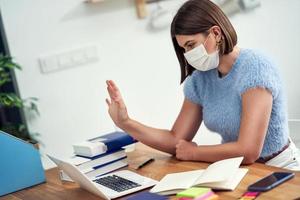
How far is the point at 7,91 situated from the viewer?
2.92 metres

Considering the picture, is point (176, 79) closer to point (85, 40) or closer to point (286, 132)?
point (85, 40)

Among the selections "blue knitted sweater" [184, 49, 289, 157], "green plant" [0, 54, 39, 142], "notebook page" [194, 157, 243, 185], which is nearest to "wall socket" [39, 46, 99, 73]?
"green plant" [0, 54, 39, 142]

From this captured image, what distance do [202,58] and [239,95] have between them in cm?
19

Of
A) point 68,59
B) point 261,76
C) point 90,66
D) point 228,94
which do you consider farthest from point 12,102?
point 261,76

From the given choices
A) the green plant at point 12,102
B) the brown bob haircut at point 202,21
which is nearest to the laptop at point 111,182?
the brown bob haircut at point 202,21

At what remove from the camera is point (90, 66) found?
3047 mm

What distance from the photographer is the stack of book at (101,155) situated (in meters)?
1.82

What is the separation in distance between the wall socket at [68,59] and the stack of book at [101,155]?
1104 millimetres

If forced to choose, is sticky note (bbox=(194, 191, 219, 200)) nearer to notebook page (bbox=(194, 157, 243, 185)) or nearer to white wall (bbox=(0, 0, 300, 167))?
notebook page (bbox=(194, 157, 243, 185))

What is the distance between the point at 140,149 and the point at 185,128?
9.3 inches

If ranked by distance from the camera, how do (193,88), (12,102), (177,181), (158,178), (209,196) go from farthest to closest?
(12,102)
(193,88)
(158,178)
(177,181)
(209,196)

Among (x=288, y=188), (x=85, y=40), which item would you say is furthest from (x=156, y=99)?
(x=288, y=188)

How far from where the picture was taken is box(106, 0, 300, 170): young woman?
5.43 feet

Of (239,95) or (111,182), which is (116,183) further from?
(239,95)
